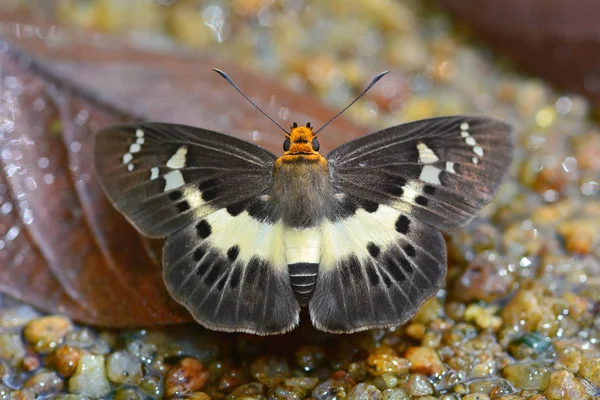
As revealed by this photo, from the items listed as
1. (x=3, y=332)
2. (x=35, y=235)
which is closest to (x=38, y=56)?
(x=35, y=235)

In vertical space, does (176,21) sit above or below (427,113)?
above

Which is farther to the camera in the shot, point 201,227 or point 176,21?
point 176,21

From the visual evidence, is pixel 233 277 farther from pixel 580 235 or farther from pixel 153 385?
pixel 580 235

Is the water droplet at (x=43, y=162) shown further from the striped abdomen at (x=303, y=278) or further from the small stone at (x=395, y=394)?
the small stone at (x=395, y=394)

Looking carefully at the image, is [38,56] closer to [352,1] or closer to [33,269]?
[33,269]

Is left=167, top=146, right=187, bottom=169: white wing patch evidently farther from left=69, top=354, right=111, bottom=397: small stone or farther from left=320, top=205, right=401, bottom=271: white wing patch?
left=69, top=354, right=111, bottom=397: small stone

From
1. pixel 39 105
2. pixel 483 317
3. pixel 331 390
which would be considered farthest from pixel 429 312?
pixel 39 105
